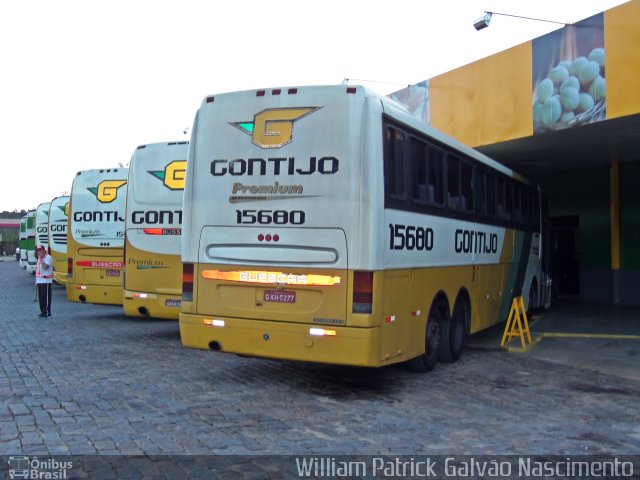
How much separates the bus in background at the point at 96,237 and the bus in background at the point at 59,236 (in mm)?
→ 7511

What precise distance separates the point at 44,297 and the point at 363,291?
36.3 ft

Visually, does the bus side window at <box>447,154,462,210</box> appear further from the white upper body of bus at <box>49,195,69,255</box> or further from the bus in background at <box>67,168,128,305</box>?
the white upper body of bus at <box>49,195,69,255</box>

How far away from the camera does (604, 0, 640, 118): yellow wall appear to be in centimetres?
1152

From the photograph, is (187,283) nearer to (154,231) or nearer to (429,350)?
(429,350)

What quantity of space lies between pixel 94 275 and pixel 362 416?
9.86m

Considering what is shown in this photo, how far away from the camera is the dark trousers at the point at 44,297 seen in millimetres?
15625

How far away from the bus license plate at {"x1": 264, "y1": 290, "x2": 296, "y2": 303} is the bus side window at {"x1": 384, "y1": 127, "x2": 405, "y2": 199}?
5.21 feet

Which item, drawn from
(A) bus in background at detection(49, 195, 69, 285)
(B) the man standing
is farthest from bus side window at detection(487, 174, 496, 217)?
(A) bus in background at detection(49, 195, 69, 285)

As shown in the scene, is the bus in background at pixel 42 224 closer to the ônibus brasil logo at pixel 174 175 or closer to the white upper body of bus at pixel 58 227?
the white upper body of bus at pixel 58 227

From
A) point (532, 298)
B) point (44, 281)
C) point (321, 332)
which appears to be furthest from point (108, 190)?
point (532, 298)

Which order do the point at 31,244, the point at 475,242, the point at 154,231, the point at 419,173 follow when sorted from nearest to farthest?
the point at 419,173 → the point at 475,242 → the point at 154,231 → the point at 31,244

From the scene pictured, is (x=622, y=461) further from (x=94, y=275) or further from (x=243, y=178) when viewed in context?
(x=94, y=275)

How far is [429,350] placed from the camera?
8.95 m

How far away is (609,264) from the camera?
66.4 ft
